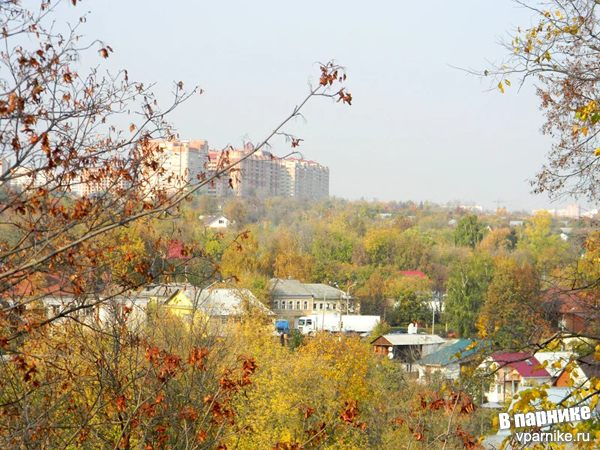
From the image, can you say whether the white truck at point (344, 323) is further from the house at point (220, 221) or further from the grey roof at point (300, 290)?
the house at point (220, 221)

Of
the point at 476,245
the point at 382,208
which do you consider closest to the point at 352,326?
the point at 476,245

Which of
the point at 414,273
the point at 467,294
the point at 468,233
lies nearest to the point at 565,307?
the point at 467,294

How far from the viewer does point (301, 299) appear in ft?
154

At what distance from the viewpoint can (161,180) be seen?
5230mm

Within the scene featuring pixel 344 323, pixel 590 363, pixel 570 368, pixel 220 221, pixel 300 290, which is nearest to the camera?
pixel 570 368

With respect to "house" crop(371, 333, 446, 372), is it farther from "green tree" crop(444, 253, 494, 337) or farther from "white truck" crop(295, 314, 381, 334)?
"green tree" crop(444, 253, 494, 337)

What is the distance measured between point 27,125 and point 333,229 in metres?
64.2

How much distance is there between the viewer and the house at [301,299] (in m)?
46.1

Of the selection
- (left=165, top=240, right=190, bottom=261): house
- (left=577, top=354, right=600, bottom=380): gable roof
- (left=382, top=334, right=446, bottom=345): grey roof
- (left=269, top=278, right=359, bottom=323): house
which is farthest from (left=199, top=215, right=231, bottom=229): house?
(left=165, top=240, right=190, bottom=261): house

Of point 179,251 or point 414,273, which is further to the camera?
point 414,273

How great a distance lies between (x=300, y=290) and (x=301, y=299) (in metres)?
0.68

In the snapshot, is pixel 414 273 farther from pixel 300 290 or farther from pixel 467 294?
pixel 467 294

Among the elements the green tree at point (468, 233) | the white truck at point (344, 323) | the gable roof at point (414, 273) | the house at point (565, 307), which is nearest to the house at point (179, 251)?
the house at point (565, 307)

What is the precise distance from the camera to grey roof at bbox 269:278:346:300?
46406 millimetres
